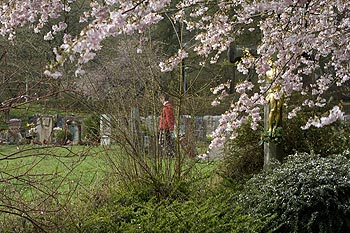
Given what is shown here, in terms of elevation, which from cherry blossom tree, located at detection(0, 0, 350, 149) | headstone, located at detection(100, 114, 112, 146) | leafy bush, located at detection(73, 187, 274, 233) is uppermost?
cherry blossom tree, located at detection(0, 0, 350, 149)

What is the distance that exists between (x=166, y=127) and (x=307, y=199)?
71.9 inches

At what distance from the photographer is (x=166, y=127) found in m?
5.66

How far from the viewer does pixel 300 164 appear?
482 centimetres

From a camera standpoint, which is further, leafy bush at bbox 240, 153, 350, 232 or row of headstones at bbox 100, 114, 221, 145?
row of headstones at bbox 100, 114, 221, 145

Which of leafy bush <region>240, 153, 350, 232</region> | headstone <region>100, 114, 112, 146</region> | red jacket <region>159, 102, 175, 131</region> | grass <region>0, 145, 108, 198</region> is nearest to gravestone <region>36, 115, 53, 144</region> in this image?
grass <region>0, 145, 108, 198</region>

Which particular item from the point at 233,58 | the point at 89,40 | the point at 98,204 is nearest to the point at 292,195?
the point at 98,204

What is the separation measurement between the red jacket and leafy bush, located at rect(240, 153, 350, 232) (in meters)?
1.28

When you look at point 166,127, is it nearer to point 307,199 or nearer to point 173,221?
point 307,199

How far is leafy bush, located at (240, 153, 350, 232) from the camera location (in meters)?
4.25

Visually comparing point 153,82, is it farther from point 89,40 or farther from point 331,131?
point 89,40

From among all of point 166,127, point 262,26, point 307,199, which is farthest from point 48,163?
point 307,199

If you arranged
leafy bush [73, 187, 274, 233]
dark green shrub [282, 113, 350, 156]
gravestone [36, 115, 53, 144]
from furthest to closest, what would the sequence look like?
1. dark green shrub [282, 113, 350, 156]
2. gravestone [36, 115, 53, 144]
3. leafy bush [73, 187, 274, 233]

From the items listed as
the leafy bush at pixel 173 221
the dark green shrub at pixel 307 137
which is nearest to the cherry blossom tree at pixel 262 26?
the leafy bush at pixel 173 221

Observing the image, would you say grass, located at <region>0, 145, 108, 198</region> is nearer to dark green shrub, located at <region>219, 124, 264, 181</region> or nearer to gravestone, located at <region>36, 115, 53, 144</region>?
gravestone, located at <region>36, 115, 53, 144</region>
